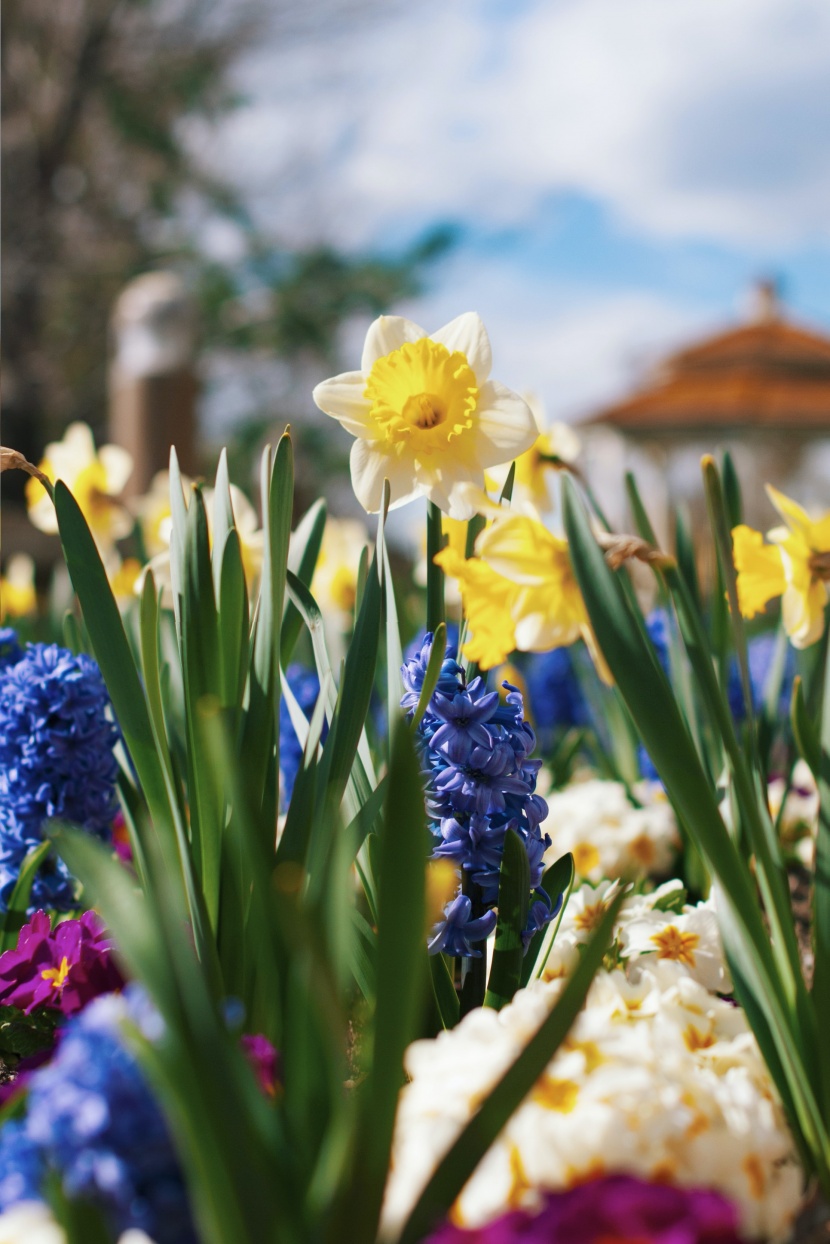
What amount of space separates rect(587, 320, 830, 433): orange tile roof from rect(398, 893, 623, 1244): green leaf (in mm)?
12291

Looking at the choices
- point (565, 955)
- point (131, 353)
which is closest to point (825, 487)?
point (131, 353)

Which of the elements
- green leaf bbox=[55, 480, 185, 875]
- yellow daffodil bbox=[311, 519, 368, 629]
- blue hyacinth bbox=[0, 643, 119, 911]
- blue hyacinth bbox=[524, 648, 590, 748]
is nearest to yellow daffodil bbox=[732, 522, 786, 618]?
green leaf bbox=[55, 480, 185, 875]

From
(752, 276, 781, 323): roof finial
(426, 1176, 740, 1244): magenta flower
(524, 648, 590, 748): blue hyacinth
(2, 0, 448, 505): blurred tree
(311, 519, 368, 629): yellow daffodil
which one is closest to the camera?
(426, 1176, 740, 1244): magenta flower

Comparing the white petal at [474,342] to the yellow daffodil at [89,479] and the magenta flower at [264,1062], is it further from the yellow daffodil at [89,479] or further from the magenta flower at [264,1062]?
the yellow daffodil at [89,479]

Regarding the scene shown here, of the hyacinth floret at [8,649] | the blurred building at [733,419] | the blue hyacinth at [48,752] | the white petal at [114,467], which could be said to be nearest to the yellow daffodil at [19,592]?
the white petal at [114,467]

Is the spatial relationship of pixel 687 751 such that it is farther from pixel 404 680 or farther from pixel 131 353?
pixel 131 353

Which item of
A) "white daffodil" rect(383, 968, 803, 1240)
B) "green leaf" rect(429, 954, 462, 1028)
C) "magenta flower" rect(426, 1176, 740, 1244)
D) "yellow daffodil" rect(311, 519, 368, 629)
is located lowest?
"magenta flower" rect(426, 1176, 740, 1244)

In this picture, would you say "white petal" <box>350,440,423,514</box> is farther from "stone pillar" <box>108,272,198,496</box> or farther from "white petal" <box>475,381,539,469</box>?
"stone pillar" <box>108,272,198,496</box>

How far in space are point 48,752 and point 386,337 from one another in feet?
2.16

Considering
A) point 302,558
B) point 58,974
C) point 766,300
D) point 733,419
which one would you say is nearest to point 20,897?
point 58,974

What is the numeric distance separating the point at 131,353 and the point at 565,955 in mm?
4055

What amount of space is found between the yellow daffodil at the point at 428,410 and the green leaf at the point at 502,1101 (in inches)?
19.2

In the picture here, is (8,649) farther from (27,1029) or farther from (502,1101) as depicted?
(502,1101)

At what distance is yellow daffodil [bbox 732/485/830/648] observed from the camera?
3.09 feet
